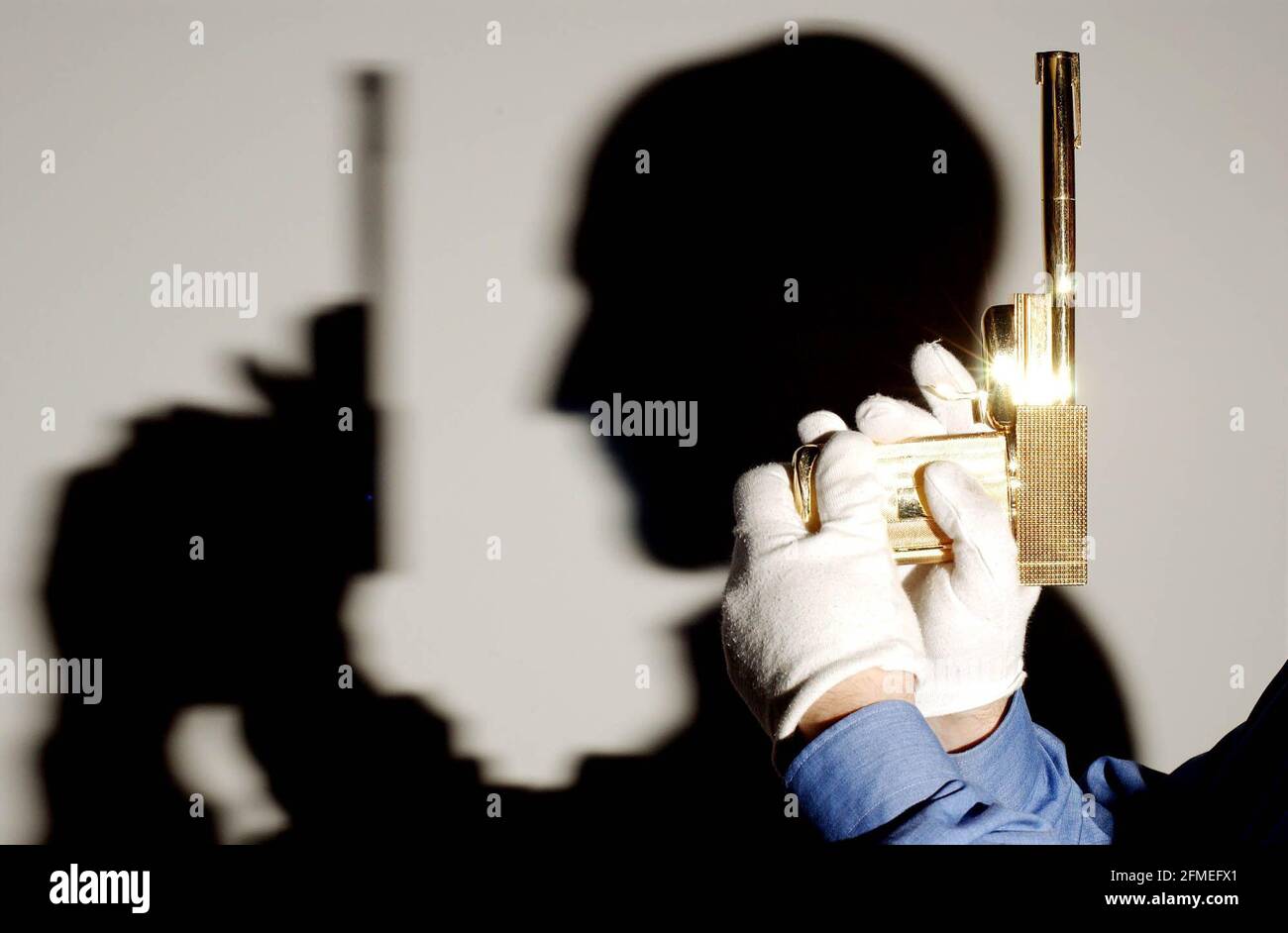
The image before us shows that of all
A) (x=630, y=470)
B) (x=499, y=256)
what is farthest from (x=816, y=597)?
(x=499, y=256)

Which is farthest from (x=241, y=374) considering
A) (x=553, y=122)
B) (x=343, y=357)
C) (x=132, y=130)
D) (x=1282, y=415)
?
(x=1282, y=415)

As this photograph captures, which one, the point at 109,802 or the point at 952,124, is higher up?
the point at 952,124

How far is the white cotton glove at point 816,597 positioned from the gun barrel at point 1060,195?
0.47 ft

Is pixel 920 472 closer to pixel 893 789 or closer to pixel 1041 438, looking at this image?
pixel 1041 438

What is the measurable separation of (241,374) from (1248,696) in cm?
111

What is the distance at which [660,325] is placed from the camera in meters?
1.03

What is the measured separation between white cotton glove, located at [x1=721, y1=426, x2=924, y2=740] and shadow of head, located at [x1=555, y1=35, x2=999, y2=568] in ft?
Result: 1.16

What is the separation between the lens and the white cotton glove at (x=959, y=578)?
2.16 feet

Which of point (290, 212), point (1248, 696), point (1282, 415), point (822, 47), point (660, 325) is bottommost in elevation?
point (1248, 696)

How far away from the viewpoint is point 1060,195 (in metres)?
0.66

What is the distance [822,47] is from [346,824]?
0.95 m

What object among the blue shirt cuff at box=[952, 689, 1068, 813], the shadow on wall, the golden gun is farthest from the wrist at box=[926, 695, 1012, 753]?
the shadow on wall

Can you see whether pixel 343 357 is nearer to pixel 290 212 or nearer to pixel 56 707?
pixel 290 212

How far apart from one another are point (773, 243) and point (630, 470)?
28cm
